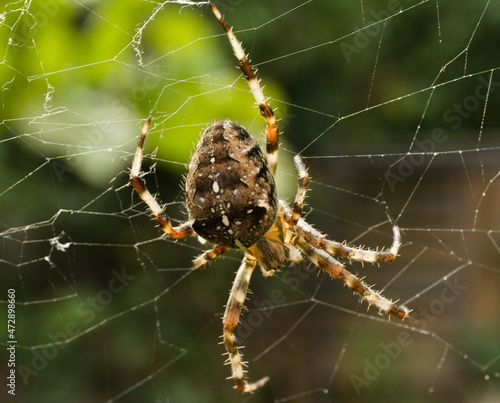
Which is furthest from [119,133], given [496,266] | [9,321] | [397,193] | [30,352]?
[496,266]

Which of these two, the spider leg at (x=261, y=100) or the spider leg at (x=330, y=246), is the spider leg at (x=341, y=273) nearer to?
the spider leg at (x=330, y=246)

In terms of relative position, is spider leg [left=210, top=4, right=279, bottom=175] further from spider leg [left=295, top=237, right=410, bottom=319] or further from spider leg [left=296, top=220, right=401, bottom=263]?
spider leg [left=295, top=237, right=410, bottom=319]

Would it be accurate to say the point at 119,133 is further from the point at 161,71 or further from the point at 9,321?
the point at 9,321

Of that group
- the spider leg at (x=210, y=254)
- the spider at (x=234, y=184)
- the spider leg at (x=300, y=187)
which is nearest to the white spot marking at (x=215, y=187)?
the spider at (x=234, y=184)

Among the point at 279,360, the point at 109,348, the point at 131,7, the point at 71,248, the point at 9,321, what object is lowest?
the point at 279,360

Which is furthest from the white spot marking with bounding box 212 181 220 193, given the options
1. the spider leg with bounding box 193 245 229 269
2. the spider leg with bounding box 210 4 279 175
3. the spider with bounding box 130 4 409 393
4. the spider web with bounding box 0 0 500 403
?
the spider web with bounding box 0 0 500 403
